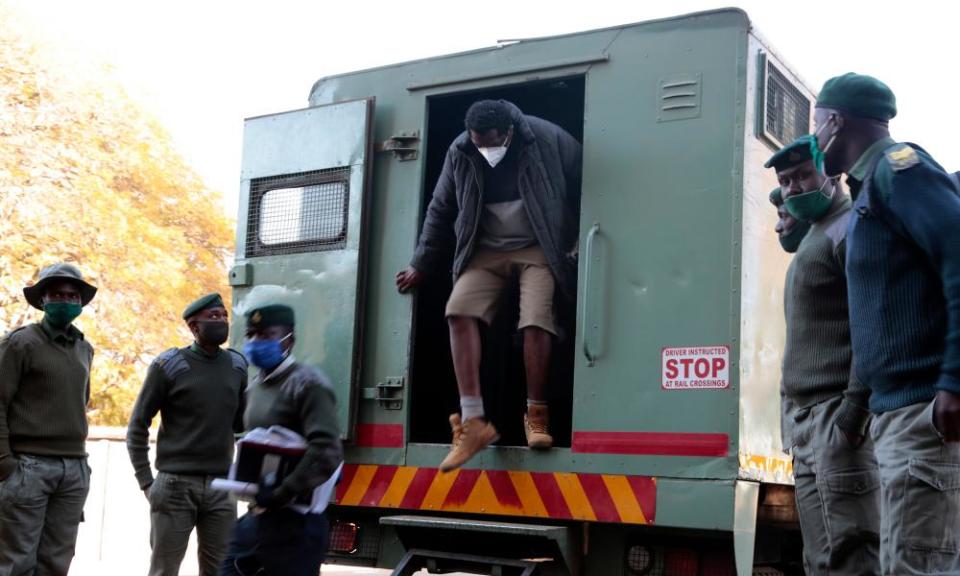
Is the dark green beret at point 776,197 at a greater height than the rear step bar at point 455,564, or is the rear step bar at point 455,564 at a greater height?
the dark green beret at point 776,197

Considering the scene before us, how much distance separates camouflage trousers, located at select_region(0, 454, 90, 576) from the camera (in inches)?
228

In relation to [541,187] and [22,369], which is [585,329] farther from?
[22,369]

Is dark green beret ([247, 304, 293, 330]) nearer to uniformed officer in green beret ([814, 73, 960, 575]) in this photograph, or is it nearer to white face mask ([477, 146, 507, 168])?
white face mask ([477, 146, 507, 168])

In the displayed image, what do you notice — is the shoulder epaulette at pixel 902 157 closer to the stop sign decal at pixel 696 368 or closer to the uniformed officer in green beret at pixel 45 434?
the stop sign decal at pixel 696 368

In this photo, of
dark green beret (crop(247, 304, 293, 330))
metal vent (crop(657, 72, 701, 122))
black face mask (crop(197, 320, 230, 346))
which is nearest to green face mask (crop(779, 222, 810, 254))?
metal vent (crop(657, 72, 701, 122))

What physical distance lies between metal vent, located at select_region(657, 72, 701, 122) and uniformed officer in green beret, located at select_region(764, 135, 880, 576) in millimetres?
998

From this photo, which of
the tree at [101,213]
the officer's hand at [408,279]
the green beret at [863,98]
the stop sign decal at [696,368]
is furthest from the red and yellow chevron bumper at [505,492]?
the tree at [101,213]

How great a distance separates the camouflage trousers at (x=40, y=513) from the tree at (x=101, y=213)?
526 inches

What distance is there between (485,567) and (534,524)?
15.7 inches

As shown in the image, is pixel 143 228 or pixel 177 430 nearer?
pixel 177 430

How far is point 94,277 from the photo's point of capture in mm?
19734

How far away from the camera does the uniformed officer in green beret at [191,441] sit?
5.84 meters

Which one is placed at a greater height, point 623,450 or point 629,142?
point 629,142

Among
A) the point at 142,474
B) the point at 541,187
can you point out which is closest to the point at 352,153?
the point at 541,187
